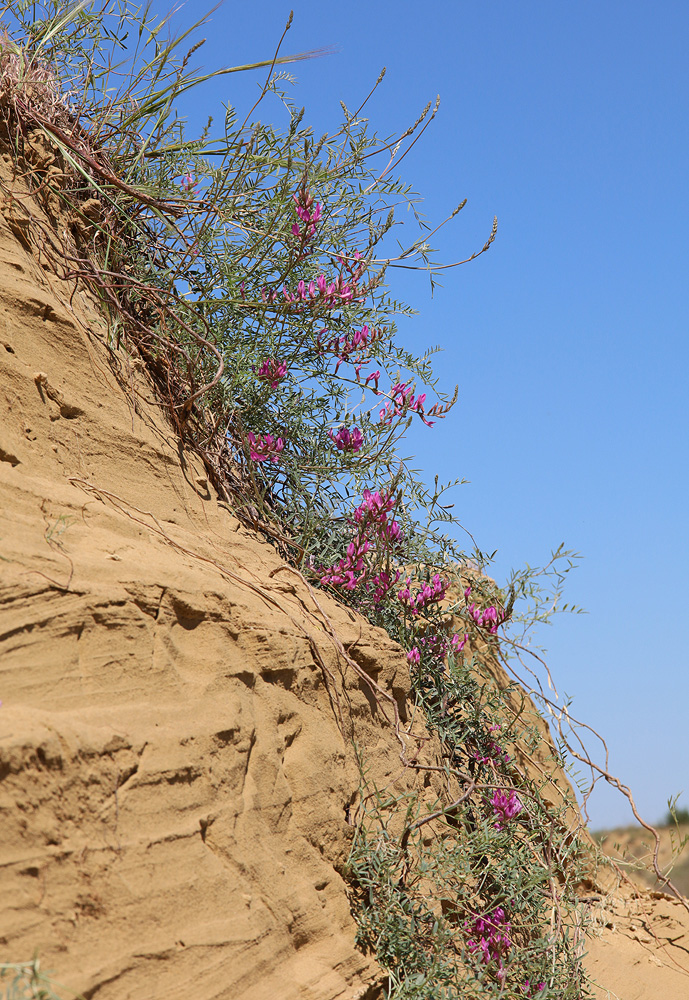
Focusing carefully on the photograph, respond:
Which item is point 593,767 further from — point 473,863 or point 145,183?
point 145,183

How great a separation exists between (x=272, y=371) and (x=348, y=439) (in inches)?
20.9

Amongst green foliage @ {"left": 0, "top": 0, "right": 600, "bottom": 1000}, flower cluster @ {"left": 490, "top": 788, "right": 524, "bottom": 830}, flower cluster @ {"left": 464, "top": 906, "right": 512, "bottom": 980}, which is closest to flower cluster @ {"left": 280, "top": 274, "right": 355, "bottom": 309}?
green foliage @ {"left": 0, "top": 0, "right": 600, "bottom": 1000}

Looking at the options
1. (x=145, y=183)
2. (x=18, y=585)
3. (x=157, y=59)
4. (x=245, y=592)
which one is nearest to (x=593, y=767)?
(x=245, y=592)

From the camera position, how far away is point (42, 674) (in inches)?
104

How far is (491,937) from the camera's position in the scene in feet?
12.8

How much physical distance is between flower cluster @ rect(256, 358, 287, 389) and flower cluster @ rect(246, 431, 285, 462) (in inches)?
10.8

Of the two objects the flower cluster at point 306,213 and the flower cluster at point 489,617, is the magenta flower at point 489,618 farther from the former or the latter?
the flower cluster at point 306,213

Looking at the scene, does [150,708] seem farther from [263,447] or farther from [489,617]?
[489,617]

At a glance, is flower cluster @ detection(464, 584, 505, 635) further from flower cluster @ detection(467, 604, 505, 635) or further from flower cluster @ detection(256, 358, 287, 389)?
flower cluster @ detection(256, 358, 287, 389)

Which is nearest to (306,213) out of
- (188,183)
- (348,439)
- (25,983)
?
(188,183)

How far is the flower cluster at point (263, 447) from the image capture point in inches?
172

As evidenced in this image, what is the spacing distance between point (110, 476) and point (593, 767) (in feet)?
10.3

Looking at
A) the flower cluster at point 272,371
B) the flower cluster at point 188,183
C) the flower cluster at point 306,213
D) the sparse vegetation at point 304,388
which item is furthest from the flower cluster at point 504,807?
the flower cluster at point 188,183

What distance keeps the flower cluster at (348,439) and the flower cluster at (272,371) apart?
1.36 ft
